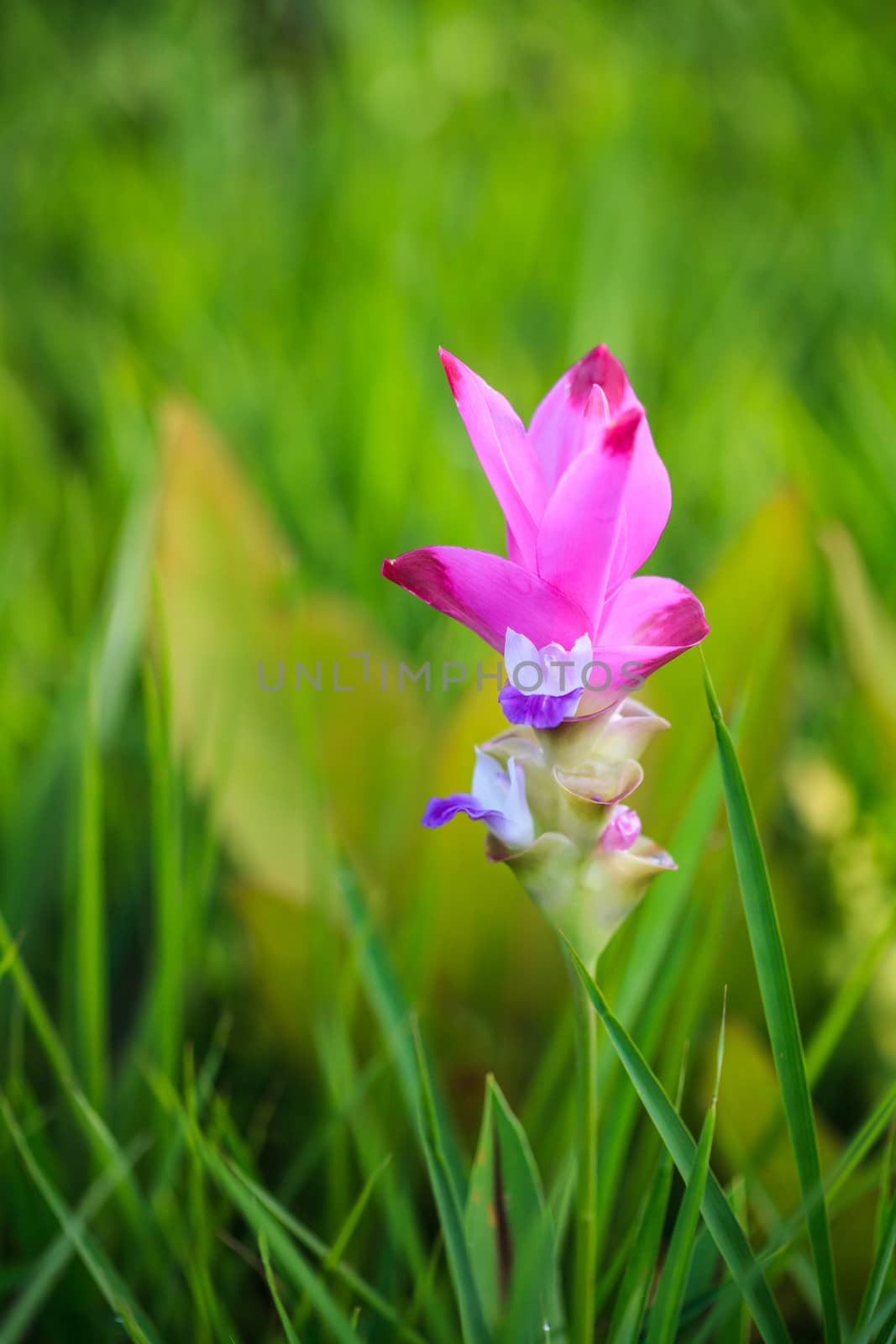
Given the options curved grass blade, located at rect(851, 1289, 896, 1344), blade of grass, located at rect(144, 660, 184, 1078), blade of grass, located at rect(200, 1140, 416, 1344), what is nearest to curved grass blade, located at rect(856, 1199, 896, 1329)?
curved grass blade, located at rect(851, 1289, 896, 1344)

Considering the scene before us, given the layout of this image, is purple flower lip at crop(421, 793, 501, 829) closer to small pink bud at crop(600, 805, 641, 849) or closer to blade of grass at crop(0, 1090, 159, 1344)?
small pink bud at crop(600, 805, 641, 849)

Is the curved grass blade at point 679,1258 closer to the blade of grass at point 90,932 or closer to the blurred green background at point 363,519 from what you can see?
the blurred green background at point 363,519

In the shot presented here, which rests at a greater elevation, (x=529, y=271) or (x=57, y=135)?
(x=57, y=135)

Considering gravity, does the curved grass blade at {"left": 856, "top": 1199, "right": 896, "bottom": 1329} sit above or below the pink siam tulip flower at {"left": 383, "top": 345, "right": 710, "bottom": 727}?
below

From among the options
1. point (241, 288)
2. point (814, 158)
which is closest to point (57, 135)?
point (241, 288)

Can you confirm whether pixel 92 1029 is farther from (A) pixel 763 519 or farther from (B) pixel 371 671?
(A) pixel 763 519

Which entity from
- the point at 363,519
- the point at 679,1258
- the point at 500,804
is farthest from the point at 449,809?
the point at 363,519
